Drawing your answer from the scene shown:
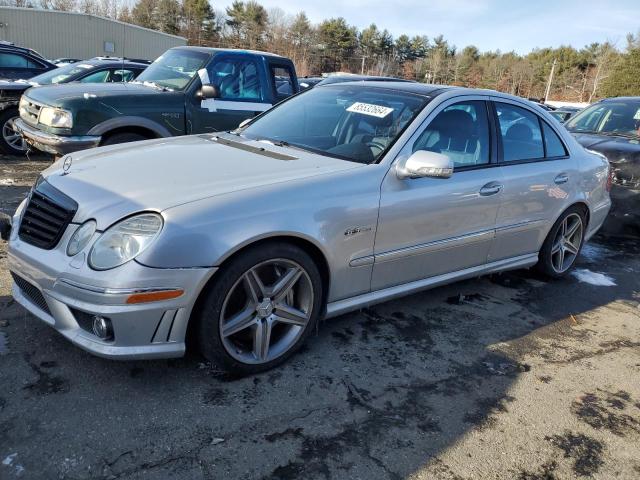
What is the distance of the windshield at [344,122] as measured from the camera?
3.43 metres

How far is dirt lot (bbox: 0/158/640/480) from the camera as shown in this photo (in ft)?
7.37

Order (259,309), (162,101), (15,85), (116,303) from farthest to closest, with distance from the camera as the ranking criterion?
1. (15,85)
2. (162,101)
3. (259,309)
4. (116,303)

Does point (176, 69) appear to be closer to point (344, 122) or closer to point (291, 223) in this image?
point (344, 122)

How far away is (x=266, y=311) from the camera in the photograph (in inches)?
113

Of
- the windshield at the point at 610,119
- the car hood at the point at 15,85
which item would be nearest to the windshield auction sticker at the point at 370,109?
the windshield at the point at 610,119

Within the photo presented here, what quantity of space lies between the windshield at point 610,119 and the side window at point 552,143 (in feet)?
10.9

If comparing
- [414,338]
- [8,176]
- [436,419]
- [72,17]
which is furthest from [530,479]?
[72,17]

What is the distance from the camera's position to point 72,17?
4047cm

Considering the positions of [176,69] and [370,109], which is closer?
[370,109]

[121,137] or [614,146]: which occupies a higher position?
[614,146]

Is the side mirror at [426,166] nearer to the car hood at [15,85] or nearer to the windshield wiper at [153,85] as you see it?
the windshield wiper at [153,85]

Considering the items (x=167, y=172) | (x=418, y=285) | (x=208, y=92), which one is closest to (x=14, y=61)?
(x=208, y=92)

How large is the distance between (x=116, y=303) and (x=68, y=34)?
45.7 metres

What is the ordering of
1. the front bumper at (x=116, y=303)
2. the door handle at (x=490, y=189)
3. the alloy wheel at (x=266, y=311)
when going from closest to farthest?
the front bumper at (x=116, y=303) → the alloy wheel at (x=266, y=311) → the door handle at (x=490, y=189)
